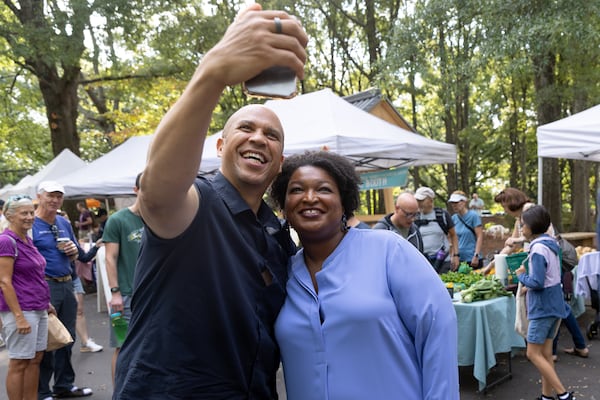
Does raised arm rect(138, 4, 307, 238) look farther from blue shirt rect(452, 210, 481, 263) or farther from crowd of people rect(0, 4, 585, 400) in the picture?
blue shirt rect(452, 210, 481, 263)

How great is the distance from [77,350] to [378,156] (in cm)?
516

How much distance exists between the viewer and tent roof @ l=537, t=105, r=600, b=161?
→ 20.6 feet

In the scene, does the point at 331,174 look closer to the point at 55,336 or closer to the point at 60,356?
the point at 55,336

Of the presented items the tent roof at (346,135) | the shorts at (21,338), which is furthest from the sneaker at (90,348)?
the tent roof at (346,135)

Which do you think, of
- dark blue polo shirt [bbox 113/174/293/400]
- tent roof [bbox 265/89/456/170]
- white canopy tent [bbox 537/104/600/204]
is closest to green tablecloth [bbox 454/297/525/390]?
tent roof [bbox 265/89/456/170]

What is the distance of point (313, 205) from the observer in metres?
1.82

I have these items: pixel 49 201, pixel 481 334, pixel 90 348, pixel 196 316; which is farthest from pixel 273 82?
pixel 90 348

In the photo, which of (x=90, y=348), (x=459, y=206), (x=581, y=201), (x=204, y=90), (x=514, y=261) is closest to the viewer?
(x=204, y=90)

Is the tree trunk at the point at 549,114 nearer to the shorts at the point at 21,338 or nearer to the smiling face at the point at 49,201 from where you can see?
the smiling face at the point at 49,201

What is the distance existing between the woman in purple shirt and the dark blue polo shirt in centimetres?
325

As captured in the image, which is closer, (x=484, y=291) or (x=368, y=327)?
(x=368, y=327)

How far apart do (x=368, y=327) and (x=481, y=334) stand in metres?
3.75

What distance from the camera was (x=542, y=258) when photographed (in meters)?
4.42

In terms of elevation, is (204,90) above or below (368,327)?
above
